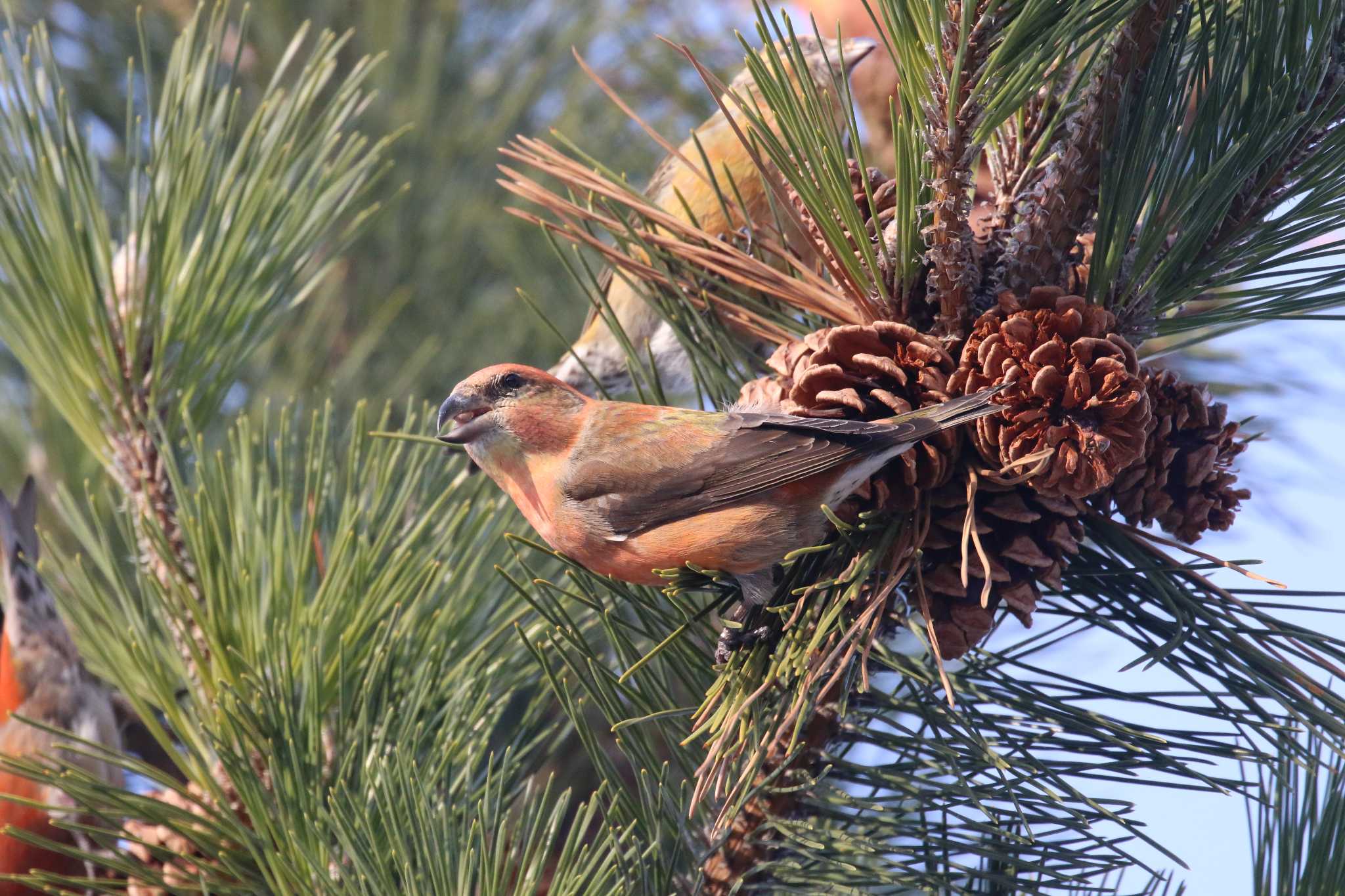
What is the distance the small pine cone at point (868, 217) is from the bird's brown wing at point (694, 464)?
0.73ft

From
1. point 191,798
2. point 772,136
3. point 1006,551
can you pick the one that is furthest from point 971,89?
point 191,798

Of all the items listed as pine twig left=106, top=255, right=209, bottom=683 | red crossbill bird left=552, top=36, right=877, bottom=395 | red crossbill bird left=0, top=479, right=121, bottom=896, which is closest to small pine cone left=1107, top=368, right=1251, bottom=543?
red crossbill bird left=552, top=36, right=877, bottom=395

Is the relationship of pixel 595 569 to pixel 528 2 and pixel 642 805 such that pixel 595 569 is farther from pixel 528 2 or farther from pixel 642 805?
pixel 528 2

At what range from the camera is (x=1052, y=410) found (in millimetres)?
1394

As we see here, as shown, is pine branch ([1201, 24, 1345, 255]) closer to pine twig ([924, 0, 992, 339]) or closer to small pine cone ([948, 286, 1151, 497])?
small pine cone ([948, 286, 1151, 497])

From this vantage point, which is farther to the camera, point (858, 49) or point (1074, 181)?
point (858, 49)

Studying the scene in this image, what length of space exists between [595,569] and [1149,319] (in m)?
0.87

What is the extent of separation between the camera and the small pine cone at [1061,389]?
135cm

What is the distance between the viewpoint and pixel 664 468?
6.20ft

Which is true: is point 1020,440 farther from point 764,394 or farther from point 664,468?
point 664,468

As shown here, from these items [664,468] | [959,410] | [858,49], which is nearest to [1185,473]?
[959,410]

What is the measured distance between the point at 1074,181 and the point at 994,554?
493mm

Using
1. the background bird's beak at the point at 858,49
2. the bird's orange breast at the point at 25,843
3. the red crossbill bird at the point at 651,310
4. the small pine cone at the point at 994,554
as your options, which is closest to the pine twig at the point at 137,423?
the bird's orange breast at the point at 25,843

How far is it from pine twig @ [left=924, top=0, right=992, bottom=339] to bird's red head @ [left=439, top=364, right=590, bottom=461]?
779mm
